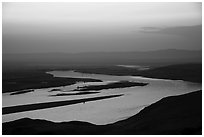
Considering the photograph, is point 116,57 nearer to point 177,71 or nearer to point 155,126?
point 177,71

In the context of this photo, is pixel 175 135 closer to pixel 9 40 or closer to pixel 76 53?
pixel 76 53

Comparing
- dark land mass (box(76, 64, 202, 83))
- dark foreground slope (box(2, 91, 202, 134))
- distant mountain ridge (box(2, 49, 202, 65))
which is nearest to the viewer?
dark foreground slope (box(2, 91, 202, 134))

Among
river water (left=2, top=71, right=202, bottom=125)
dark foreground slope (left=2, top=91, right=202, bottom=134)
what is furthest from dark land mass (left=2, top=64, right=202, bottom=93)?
dark foreground slope (left=2, top=91, right=202, bottom=134)

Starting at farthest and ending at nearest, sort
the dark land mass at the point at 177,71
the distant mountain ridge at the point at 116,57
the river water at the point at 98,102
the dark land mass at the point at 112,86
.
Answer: the dark land mass at the point at 112,86 < the river water at the point at 98,102 < the distant mountain ridge at the point at 116,57 < the dark land mass at the point at 177,71

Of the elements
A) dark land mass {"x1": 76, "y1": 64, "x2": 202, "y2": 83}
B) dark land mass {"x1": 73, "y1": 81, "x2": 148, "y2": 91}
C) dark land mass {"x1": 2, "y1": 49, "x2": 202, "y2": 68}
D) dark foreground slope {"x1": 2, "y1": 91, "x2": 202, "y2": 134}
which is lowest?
dark foreground slope {"x1": 2, "y1": 91, "x2": 202, "y2": 134}

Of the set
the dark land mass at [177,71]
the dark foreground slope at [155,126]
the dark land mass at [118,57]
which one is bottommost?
the dark foreground slope at [155,126]

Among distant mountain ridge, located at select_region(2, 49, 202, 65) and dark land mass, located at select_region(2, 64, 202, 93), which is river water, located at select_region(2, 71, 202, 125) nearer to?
dark land mass, located at select_region(2, 64, 202, 93)

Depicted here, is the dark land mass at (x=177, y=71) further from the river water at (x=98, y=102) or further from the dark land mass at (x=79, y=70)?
the river water at (x=98, y=102)

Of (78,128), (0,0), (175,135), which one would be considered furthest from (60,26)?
(175,135)

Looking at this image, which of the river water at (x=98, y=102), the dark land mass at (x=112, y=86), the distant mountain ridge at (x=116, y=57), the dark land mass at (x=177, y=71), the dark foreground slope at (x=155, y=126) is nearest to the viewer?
the dark foreground slope at (x=155, y=126)

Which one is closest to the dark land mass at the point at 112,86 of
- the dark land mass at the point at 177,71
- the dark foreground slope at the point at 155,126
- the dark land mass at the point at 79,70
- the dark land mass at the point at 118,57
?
the dark land mass at the point at 79,70
